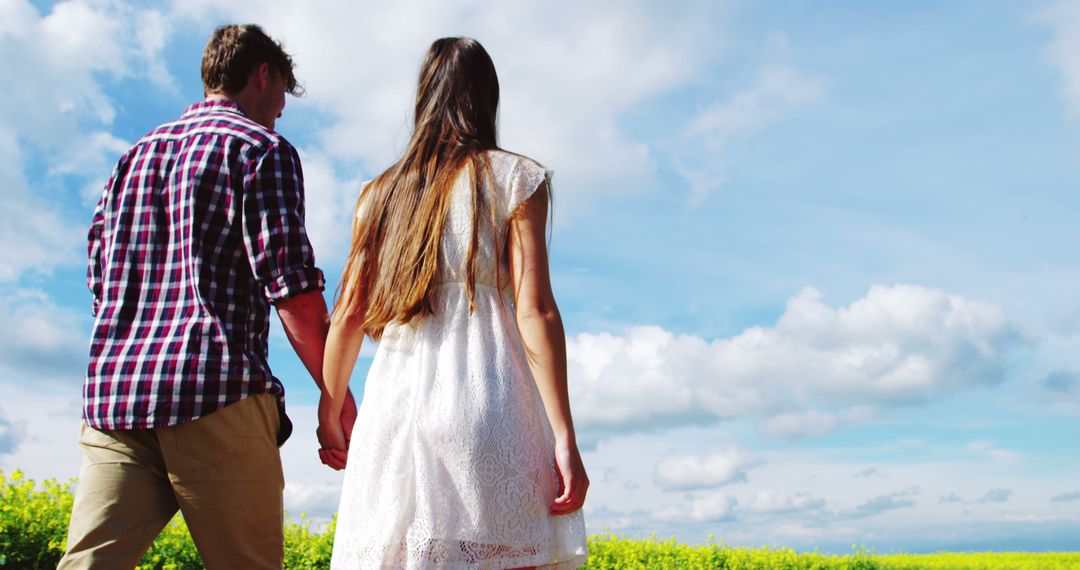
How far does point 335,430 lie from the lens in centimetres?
285

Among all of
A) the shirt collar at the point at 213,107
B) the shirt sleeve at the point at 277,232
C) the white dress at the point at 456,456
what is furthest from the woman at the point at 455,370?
the shirt collar at the point at 213,107

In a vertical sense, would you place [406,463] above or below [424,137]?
below

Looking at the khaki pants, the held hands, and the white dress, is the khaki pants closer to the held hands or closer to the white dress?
the held hands

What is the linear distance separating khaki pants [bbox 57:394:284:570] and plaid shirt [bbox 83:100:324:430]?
0.20 feet

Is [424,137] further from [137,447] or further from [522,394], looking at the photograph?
[137,447]

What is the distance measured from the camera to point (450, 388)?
2453 millimetres

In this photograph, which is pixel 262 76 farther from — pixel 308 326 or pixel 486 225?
pixel 486 225

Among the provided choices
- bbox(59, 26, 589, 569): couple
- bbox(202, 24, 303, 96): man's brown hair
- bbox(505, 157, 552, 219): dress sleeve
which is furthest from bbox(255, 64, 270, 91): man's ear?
bbox(505, 157, 552, 219): dress sleeve

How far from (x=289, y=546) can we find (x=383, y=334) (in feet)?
15.4

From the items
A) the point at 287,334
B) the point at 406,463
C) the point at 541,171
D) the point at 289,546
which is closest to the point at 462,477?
the point at 406,463

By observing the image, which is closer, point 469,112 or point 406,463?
point 406,463

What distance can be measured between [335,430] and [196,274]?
2.13 feet

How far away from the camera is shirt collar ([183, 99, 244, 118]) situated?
3023 millimetres

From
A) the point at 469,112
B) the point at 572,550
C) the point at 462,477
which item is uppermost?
the point at 469,112
